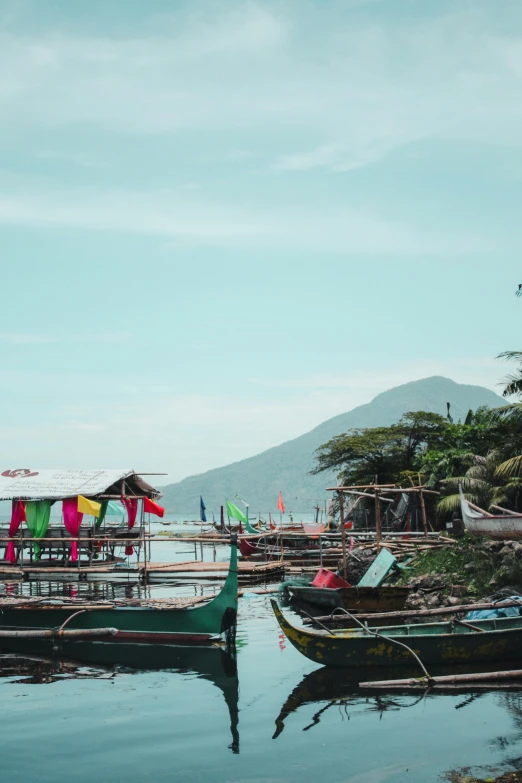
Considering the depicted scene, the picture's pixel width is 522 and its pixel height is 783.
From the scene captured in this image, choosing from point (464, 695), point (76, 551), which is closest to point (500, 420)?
point (76, 551)

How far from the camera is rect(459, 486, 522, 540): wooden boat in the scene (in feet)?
60.7

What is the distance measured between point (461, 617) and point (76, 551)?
1856 cm

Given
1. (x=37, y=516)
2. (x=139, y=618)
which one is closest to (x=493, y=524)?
(x=139, y=618)

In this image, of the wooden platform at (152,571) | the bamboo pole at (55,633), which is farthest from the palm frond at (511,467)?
the bamboo pole at (55,633)

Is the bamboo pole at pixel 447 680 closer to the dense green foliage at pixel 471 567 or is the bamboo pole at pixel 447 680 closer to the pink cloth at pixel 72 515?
the dense green foliage at pixel 471 567

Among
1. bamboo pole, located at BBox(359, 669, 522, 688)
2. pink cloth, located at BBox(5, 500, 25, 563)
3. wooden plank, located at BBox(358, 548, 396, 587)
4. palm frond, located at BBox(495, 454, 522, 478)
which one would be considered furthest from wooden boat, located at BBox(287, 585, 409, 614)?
pink cloth, located at BBox(5, 500, 25, 563)

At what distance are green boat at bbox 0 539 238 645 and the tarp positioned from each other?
1205cm

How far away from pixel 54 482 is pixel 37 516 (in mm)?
1633

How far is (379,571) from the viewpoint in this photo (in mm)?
20750

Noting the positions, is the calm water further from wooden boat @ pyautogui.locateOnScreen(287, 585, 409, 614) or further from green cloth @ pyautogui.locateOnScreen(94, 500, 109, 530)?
green cloth @ pyautogui.locateOnScreen(94, 500, 109, 530)

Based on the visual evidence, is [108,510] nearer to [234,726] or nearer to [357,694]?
[357,694]

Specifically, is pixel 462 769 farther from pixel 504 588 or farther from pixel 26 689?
pixel 504 588

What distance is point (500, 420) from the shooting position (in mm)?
29688

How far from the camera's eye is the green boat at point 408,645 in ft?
40.1
